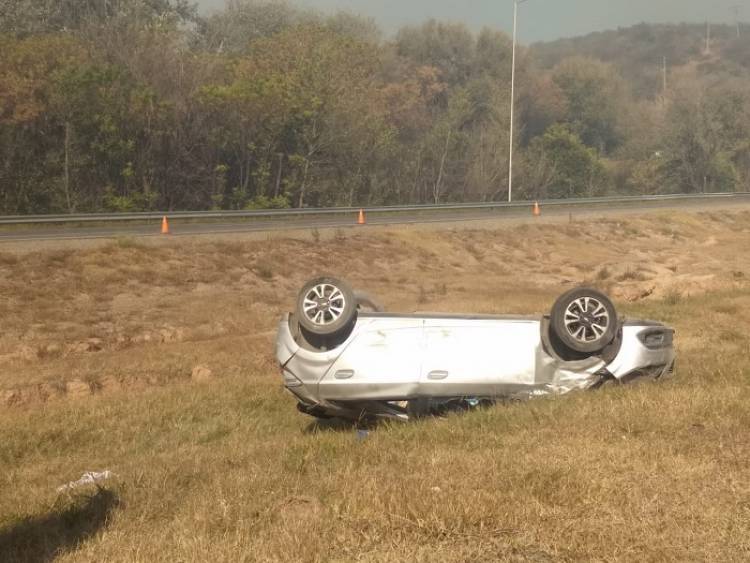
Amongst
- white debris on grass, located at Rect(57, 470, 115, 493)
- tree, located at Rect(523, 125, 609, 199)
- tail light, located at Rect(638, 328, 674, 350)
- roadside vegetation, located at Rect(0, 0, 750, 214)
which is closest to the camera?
white debris on grass, located at Rect(57, 470, 115, 493)

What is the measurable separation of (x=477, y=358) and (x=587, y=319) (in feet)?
3.53

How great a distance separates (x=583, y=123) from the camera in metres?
98.4

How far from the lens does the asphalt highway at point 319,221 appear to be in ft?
93.6

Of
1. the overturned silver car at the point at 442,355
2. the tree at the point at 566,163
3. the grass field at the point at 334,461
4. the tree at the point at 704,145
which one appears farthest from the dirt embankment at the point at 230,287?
the tree at the point at 704,145

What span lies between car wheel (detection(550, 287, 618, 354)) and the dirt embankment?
324 inches

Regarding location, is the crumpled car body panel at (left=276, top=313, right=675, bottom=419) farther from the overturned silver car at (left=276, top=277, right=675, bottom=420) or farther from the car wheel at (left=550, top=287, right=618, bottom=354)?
the car wheel at (left=550, top=287, right=618, bottom=354)

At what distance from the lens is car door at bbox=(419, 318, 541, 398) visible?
7.86 meters

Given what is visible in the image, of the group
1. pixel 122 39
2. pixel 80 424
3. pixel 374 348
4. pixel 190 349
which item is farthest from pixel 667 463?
pixel 122 39

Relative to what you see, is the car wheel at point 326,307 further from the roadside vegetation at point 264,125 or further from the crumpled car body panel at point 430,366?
the roadside vegetation at point 264,125

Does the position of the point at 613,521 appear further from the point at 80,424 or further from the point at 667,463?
the point at 80,424

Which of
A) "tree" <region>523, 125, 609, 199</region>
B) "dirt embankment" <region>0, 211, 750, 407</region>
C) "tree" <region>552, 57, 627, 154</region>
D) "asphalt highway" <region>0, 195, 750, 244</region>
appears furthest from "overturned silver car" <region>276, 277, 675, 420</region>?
"tree" <region>552, 57, 627, 154</region>

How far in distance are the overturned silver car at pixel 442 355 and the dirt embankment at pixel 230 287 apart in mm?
7482

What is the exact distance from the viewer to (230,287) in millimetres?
24594

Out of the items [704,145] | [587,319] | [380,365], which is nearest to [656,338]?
[587,319]
